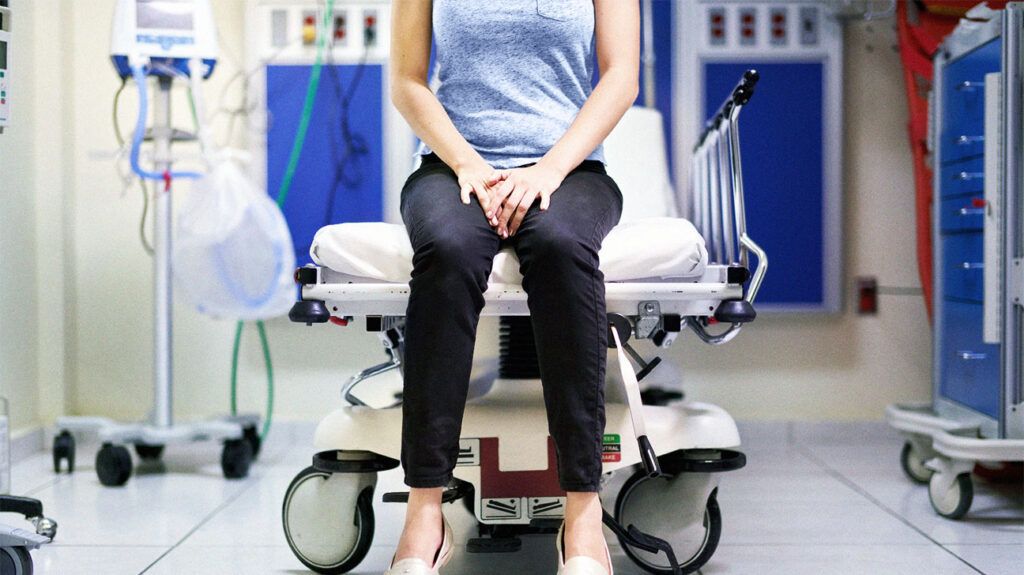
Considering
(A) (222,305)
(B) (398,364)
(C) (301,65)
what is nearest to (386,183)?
(C) (301,65)

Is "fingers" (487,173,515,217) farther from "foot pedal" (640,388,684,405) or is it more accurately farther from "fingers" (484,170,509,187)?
"foot pedal" (640,388,684,405)

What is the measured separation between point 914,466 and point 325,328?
1.70 meters

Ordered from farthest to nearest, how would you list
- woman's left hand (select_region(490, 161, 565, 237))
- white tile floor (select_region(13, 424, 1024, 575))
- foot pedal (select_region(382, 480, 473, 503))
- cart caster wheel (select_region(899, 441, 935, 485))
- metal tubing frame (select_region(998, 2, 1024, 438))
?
cart caster wheel (select_region(899, 441, 935, 485)), metal tubing frame (select_region(998, 2, 1024, 438)), white tile floor (select_region(13, 424, 1024, 575)), foot pedal (select_region(382, 480, 473, 503)), woman's left hand (select_region(490, 161, 565, 237))

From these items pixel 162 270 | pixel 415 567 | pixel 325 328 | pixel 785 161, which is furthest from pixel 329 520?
pixel 785 161

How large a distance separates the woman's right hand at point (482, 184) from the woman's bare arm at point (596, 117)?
1 cm

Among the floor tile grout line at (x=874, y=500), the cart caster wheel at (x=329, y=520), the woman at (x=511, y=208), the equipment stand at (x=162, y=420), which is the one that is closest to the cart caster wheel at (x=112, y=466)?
the equipment stand at (x=162, y=420)

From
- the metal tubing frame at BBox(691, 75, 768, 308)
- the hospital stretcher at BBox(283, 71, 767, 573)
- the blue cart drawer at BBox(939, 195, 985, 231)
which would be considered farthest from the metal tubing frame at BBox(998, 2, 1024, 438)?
the hospital stretcher at BBox(283, 71, 767, 573)

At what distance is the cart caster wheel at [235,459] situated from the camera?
8.63 ft

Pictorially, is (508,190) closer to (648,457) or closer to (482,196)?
(482,196)

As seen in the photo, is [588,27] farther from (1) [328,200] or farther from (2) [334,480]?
(1) [328,200]

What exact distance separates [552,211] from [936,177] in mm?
1444

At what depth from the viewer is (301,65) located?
3.03 metres

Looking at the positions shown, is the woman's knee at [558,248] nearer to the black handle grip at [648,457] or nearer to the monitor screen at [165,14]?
the black handle grip at [648,457]

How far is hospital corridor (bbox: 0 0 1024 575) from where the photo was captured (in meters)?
1.60
